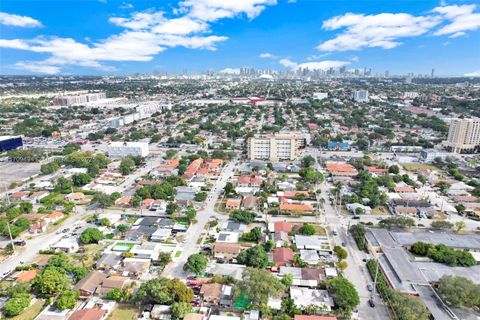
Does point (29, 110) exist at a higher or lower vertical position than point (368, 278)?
higher

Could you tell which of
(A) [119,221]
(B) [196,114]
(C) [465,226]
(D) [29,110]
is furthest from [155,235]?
(D) [29,110]

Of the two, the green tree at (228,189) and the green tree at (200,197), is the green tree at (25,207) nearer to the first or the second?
the green tree at (200,197)

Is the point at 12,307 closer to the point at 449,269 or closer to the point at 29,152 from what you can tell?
the point at 449,269

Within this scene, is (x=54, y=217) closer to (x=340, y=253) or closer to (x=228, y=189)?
(x=228, y=189)

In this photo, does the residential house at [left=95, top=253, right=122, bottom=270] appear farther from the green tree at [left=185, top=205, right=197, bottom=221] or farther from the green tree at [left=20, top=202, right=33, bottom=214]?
the green tree at [left=20, top=202, right=33, bottom=214]

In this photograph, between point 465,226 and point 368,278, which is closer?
point 368,278

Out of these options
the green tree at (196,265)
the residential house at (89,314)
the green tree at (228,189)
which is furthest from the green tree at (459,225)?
the residential house at (89,314)

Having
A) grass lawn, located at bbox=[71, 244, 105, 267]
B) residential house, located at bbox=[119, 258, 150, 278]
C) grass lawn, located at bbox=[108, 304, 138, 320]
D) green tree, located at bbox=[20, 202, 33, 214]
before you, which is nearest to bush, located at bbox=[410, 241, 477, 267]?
residential house, located at bbox=[119, 258, 150, 278]
